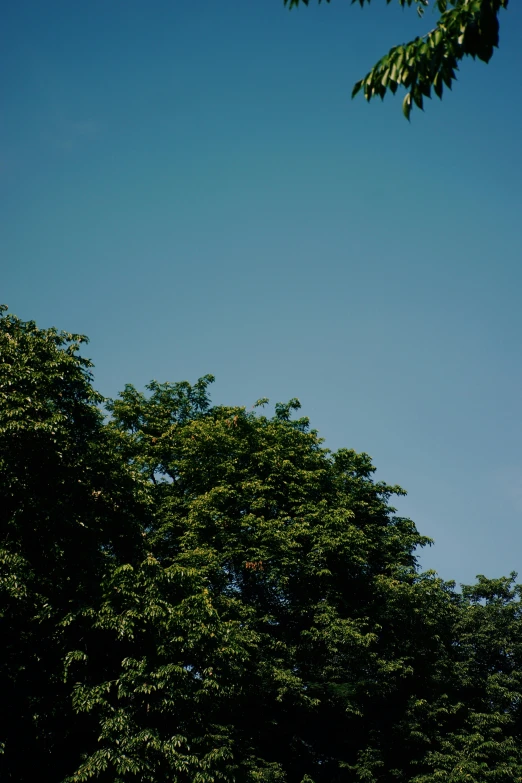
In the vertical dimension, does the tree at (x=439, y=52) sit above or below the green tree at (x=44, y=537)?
above

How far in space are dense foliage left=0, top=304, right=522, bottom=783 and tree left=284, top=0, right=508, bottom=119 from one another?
12176 millimetres

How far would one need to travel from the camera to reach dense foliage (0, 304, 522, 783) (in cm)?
1534

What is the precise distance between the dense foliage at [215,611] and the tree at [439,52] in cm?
1218

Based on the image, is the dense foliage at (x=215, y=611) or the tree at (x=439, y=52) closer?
the tree at (x=439, y=52)

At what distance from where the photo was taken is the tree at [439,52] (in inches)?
202

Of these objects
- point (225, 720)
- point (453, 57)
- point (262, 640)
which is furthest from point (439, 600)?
point (453, 57)

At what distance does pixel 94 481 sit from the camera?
1761 cm

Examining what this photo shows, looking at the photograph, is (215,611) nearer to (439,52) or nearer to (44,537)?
(44,537)

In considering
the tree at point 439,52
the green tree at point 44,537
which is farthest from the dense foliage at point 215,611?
the tree at point 439,52

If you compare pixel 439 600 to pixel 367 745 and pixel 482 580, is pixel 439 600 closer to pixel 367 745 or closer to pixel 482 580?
pixel 367 745

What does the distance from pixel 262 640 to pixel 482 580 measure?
15.7 metres

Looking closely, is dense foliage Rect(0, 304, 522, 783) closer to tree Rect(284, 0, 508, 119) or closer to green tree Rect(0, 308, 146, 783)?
green tree Rect(0, 308, 146, 783)

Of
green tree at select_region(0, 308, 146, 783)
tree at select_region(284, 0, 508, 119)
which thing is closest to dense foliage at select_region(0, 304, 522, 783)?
green tree at select_region(0, 308, 146, 783)

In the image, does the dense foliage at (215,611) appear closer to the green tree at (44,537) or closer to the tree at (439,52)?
the green tree at (44,537)
